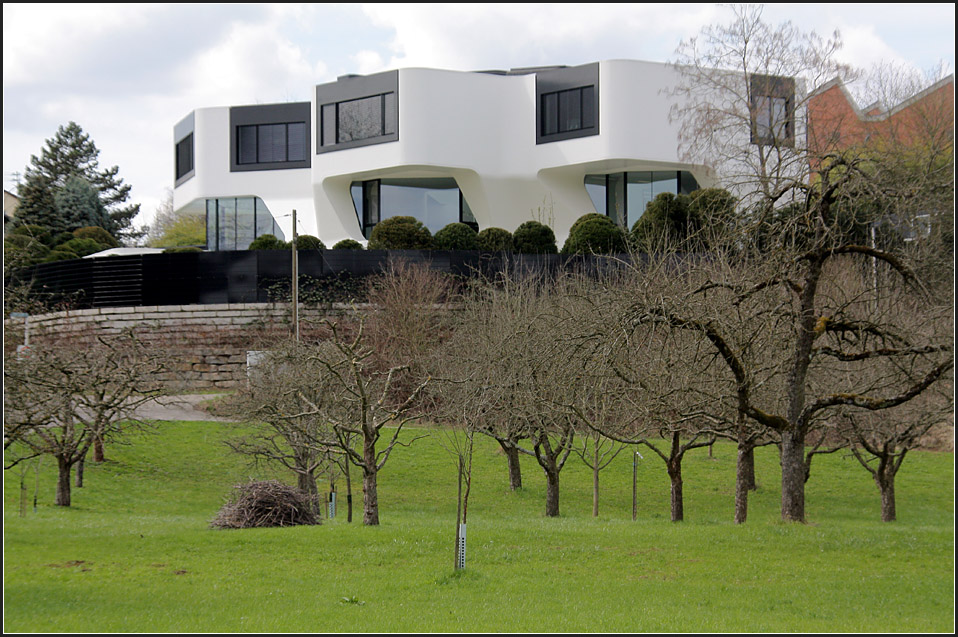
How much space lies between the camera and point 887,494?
22156 millimetres

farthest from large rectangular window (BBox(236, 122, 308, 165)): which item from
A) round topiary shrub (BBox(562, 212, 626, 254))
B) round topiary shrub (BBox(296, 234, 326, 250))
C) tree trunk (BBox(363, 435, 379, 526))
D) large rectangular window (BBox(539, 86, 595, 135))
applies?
tree trunk (BBox(363, 435, 379, 526))

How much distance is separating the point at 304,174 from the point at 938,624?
38.6 meters

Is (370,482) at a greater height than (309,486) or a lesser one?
greater

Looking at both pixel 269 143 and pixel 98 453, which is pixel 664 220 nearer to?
pixel 98 453

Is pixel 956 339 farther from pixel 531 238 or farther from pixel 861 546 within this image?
pixel 531 238

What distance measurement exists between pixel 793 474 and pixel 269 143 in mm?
36145

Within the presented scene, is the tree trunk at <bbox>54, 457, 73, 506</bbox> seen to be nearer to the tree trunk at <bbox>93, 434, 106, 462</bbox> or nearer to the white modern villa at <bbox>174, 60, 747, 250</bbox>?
the tree trunk at <bbox>93, 434, 106, 462</bbox>

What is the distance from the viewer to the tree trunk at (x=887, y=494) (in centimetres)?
2202

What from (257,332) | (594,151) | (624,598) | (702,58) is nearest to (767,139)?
(702,58)

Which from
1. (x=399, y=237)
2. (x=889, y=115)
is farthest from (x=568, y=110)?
(x=889, y=115)

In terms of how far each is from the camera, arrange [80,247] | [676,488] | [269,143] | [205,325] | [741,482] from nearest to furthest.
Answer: [741,482]
[676,488]
[205,325]
[80,247]
[269,143]

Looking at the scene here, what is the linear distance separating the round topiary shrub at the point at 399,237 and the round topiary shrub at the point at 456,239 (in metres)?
0.60

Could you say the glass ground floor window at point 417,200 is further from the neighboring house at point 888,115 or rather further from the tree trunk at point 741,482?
the tree trunk at point 741,482

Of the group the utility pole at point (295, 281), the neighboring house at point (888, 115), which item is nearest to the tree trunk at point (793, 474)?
the utility pole at point (295, 281)
